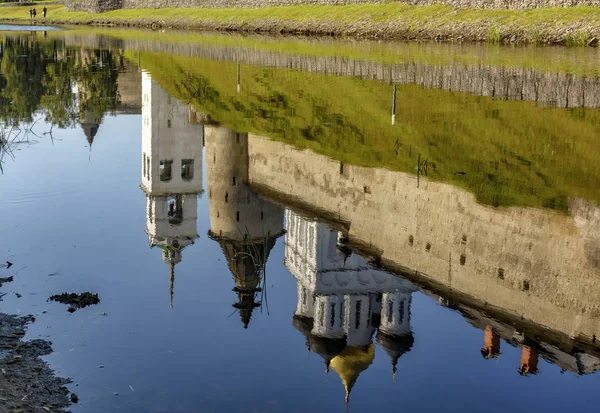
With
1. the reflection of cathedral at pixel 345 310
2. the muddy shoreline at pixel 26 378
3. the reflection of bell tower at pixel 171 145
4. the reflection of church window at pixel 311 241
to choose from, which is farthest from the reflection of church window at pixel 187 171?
the muddy shoreline at pixel 26 378

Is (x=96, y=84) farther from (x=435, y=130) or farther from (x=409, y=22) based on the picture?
(x=409, y=22)

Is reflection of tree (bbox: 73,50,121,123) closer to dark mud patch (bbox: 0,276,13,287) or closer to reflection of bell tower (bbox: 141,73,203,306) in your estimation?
reflection of bell tower (bbox: 141,73,203,306)

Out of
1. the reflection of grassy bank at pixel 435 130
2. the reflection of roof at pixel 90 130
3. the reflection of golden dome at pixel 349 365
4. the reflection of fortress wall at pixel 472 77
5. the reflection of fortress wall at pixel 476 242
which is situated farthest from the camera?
the reflection of fortress wall at pixel 472 77

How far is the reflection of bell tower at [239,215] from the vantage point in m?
11.8

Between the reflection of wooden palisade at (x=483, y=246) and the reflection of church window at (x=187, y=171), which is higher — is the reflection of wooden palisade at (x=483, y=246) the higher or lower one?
the higher one

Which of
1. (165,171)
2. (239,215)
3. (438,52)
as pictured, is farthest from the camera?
(438,52)

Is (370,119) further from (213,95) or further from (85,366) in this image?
(85,366)

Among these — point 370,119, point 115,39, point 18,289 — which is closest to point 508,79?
point 370,119

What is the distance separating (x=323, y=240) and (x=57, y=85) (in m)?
11.3

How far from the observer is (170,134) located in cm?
3403

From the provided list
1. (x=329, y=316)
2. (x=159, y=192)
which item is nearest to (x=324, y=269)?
(x=329, y=316)

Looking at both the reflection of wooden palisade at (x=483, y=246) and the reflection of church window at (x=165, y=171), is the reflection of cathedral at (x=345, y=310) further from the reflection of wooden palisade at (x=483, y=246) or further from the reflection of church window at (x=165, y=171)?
the reflection of church window at (x=165, y=171)

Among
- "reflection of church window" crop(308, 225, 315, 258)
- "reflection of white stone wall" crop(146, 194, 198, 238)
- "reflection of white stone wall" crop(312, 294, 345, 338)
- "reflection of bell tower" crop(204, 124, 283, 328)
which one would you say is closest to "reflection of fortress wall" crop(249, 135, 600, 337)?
"reflection of church window" crop(308, 225, 315, 258)

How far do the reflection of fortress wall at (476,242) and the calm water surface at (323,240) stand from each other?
5 centimetres
